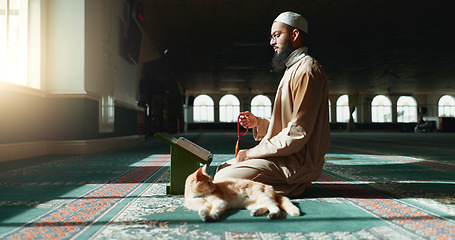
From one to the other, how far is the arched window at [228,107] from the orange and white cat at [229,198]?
23364mm

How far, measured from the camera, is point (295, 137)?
1.88 m

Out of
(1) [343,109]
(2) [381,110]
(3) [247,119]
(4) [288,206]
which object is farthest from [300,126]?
(2) [381,110]

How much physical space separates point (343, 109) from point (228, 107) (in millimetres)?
9225

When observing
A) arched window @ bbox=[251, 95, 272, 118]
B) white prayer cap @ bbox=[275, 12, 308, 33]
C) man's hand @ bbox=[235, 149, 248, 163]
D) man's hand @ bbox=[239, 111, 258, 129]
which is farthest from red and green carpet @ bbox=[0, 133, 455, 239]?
arched window @ bbox=[251, 95, 272, 118]

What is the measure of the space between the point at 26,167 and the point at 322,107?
320cm

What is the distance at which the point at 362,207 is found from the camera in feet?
5.82

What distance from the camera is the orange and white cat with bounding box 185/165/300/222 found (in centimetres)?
157

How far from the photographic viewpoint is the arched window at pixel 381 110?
25688 mm

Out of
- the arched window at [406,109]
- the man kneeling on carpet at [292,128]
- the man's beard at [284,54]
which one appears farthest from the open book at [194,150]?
the arched window at [406,109]

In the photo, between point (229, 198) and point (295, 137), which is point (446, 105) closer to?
point (295, 137)

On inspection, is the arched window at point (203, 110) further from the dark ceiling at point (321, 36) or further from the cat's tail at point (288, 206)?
the cat's tail at point (288, 206)

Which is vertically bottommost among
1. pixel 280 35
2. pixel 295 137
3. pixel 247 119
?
pixel 295 137

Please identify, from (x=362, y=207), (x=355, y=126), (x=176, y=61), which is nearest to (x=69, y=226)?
(x=362, y=207)

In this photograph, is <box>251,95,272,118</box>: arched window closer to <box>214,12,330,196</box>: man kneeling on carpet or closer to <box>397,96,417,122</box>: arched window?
<box>397,96,417,122</box>: arched window
